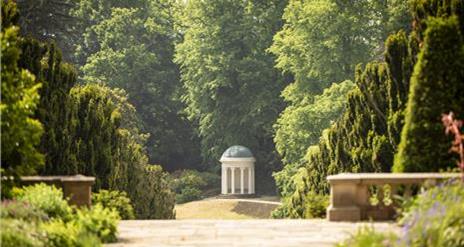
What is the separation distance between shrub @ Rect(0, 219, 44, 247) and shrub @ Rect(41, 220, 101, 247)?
178 mm

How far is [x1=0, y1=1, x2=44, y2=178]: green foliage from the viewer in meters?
17.5

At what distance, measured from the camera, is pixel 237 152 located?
242 ft

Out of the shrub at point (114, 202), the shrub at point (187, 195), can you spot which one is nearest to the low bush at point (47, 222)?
the shrub at point (114, 202)

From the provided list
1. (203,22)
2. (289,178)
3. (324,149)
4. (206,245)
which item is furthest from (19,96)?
(203,22)

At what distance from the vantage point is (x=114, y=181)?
3316 cm

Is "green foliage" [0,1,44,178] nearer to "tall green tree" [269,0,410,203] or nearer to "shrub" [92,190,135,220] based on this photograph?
"shrub" [92,190,135,220]

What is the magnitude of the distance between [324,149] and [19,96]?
20.3 meters

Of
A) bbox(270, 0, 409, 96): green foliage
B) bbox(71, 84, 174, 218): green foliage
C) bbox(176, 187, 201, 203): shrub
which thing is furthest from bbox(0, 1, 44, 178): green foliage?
bbox(176, 187, 201, 203): shrub

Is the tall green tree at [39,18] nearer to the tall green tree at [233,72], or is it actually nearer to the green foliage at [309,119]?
the green foliage at [309,119]

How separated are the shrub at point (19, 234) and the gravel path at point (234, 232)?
1.43m

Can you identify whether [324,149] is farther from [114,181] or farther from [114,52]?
[114,52]

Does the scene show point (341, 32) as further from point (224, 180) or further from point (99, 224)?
point (99, 224)

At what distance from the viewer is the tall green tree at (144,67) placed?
79.9 metres

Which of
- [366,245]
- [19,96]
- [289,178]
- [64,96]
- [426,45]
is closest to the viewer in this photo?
[366,245]
